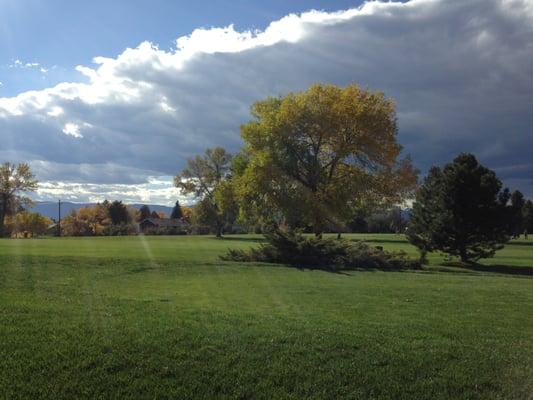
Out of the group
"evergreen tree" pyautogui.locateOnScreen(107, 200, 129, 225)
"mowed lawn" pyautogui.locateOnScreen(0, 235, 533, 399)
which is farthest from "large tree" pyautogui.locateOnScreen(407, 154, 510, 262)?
"evergreen tree" pyautogui.locateOnScreen(107, 200, 129, 225)

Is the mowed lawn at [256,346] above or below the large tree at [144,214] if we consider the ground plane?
below

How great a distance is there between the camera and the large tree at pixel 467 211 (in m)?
33.7

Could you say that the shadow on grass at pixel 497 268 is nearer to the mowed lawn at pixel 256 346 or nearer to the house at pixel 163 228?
the mowed lawn at pixel 256 346

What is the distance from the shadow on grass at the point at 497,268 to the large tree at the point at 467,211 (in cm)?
76

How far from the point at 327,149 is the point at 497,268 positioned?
1662 centimetres

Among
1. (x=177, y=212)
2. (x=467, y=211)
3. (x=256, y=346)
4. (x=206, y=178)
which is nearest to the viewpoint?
(x=256, y=346)

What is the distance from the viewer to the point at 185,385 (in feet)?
20.8

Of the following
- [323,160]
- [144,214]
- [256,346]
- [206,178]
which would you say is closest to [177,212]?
[144,214]

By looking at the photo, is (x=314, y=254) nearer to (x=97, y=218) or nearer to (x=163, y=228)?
(x=163, y=228)

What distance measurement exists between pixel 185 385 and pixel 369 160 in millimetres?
38703

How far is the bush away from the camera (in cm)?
2725

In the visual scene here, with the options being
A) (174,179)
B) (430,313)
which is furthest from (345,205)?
(174,179)

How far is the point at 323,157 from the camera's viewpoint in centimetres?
4553

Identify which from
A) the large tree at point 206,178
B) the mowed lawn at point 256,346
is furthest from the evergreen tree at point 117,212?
the mowed lawn at point 256,346
